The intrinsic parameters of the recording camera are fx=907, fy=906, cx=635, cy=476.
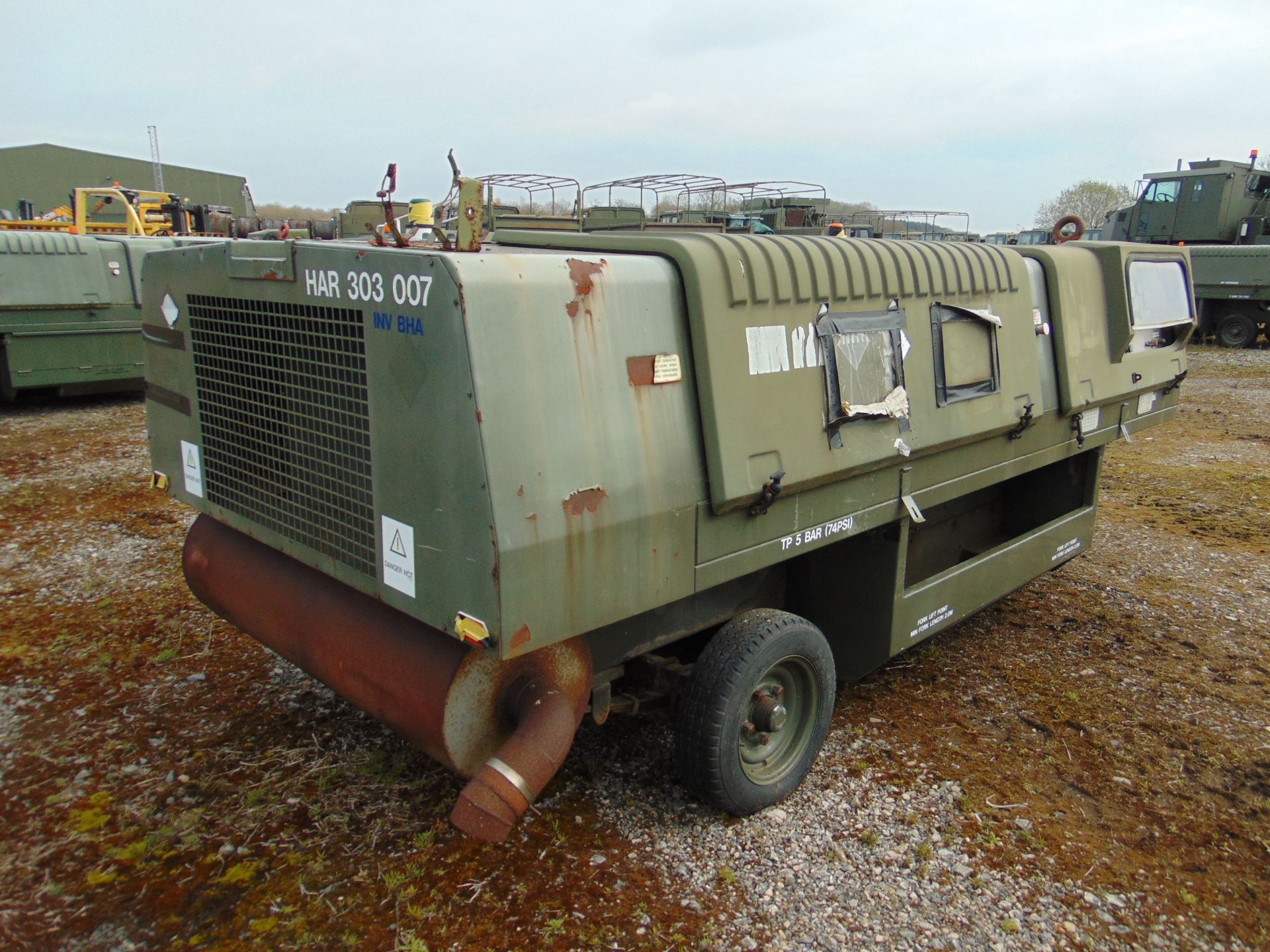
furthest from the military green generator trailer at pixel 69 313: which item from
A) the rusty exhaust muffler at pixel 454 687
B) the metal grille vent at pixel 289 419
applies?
the rusty exhaust muffler at pixel 454 687

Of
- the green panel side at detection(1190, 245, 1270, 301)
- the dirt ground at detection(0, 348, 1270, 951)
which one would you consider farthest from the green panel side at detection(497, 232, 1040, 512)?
the green panel side at detection(1190, 245, 1270, 301)

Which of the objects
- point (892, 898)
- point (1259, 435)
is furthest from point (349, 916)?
point (1259, 435)

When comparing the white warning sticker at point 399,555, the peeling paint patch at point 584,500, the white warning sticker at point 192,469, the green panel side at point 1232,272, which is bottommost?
the white warning sticker at point 399,555

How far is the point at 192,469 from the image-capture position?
3342mm

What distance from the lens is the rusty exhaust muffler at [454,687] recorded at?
2367mm

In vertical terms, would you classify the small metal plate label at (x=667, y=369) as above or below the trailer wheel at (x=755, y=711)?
above

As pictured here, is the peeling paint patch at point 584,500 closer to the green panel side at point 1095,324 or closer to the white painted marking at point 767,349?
the white painted marking at point 767,349

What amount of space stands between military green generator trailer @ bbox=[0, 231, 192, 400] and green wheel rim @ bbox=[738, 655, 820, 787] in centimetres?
849

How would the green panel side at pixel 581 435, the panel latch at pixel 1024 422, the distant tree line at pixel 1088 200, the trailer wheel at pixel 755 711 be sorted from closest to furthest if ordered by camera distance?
1. the green panel side at pixel 581 435
2. the trailer wheel at pixel 755 711
3. the panel latch at pixel 1024 422
4. the distant tree line at pixel 1088 200

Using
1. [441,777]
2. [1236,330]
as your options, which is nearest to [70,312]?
[441,777]

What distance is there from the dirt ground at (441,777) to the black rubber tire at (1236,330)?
13104 millimetres

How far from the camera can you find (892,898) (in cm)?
275

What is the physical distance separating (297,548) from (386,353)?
87 cm

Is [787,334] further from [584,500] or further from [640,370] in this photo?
Answer: [584,500]
